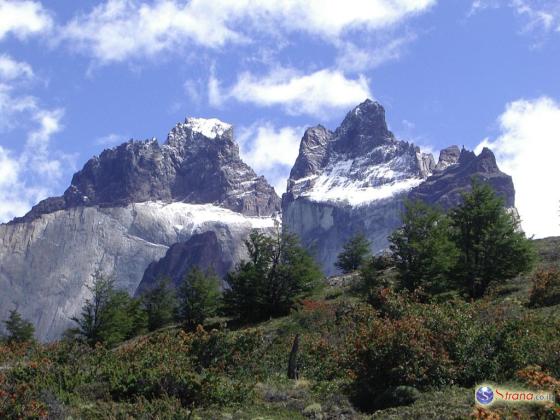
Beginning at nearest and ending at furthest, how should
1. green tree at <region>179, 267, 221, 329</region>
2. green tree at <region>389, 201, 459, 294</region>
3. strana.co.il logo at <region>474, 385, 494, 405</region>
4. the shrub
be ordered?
strana.co.il logo at <region>474, 385, 494, 405</region> → the shrub → green tree at <region>389, 201, 459, 294</region> → green tree at <region>179, 267, 221, 329</region>

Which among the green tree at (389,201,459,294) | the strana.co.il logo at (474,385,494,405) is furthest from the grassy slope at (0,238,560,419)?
the green tree at (389,201,459,294)

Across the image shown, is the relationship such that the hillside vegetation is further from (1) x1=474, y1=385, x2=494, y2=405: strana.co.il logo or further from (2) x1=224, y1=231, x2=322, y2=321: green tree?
(2) x1=224, y1=231, x2=322, y2=321: green tree

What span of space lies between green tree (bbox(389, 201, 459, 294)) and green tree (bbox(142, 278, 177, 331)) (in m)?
23.4

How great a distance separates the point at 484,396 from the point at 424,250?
20098 millimetres

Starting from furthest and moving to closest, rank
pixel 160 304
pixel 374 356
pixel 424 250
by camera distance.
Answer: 1. pixel 160 304
2. pixel 424 250
3. pixel 374 356

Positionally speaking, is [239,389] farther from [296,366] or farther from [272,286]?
[272,286]

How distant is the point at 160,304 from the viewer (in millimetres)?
53312

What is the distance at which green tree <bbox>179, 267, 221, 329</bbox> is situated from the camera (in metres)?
42.5

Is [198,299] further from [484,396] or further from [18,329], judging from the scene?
[484,396]

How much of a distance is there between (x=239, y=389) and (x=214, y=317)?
2956cm

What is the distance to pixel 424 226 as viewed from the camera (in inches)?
1332

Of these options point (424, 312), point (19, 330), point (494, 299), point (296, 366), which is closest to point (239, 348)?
point (296, 366)

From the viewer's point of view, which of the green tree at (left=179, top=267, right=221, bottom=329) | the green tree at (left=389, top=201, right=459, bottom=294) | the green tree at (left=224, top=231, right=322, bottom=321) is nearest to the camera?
the green tree at (left=389, top=201, right=459, bottom=294)

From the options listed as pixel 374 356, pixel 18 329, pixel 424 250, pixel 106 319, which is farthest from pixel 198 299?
pixel 374 356
